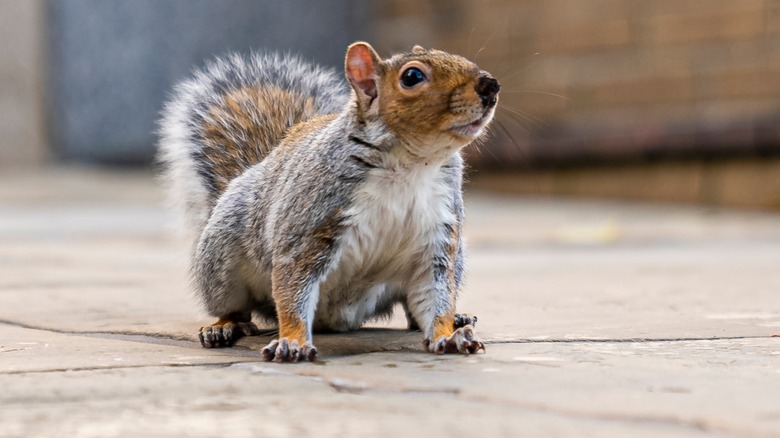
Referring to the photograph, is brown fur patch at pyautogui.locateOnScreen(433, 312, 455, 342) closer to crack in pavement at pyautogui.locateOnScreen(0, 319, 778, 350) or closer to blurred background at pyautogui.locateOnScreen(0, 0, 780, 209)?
crack in pavement at pyautogui.locateOnScreen(0, 319, 778, 350)

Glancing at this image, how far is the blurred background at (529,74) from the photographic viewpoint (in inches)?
274

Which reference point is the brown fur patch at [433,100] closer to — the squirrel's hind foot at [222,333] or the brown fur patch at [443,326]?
the brown fur patch at [443,326]

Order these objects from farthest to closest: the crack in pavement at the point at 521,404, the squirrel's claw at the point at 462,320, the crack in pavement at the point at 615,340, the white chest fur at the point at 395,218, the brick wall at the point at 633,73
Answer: the brick wall at the point at 633,73
the squirrel's claw at the point at 462,320
the crack in pavement at the point at 615,340
the white chest fur at the point at 395,218
the crack in pavement at the point at 521,404

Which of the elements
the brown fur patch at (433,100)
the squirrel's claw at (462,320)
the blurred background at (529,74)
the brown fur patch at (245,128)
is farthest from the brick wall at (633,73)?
the brown fur patch at (433,100)

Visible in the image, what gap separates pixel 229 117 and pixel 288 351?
3.08 ft

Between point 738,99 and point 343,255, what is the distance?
5.36 metres

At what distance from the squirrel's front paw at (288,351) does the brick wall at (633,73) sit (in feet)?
14.4

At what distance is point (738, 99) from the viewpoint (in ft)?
23.1

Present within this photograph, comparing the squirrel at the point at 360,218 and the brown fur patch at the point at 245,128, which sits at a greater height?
the brown fur patch at the point at 245,128

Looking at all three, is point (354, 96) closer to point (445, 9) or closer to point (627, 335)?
point (627, 335)

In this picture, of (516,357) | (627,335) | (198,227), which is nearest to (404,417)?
(516,357)

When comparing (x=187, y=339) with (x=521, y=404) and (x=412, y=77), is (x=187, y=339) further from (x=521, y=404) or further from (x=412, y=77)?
(x=521, y=404)

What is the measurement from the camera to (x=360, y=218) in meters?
2.14

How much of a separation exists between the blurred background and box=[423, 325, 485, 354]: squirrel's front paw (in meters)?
3.97
